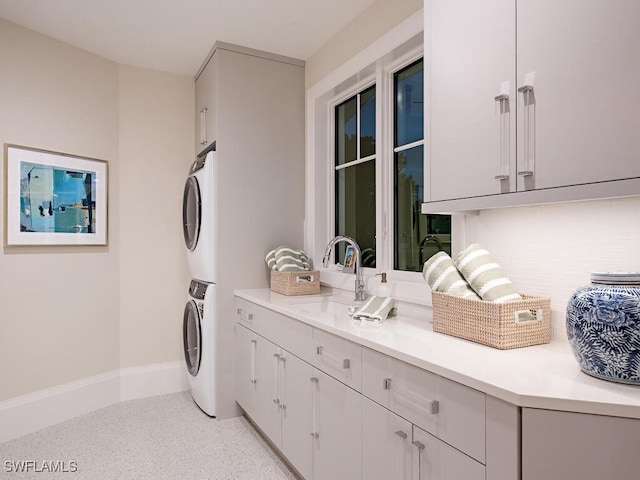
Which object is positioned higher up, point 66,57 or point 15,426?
point 66,57

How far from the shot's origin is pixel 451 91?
1558 mm

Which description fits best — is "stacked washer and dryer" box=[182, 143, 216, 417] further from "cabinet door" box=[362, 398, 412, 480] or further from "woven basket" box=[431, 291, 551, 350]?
"woven basket" box=[431, 291, 551, 350]

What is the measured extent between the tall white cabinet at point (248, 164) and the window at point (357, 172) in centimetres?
31

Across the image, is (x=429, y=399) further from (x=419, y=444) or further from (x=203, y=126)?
(x=203, y=126)

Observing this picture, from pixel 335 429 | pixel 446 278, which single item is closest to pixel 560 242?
pixel 446 278


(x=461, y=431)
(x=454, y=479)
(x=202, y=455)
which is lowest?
(x=202, y=455)

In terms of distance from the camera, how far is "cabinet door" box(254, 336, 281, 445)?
2.33m

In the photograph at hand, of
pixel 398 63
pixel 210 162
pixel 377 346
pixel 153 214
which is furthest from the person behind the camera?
pixel 153 214

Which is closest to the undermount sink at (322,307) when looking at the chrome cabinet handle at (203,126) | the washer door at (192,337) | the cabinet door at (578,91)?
the washer door at (192,337)

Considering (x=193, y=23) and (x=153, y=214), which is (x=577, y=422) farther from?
(x=153, y=214)

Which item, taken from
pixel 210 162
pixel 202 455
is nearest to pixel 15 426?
pixel 202 455

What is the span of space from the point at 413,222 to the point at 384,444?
4.06ft

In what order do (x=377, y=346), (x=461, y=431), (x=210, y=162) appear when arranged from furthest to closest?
(x=210, y=162) → (x=377, y=346) → (x=461, y=431)

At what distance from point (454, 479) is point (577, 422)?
397 mm
